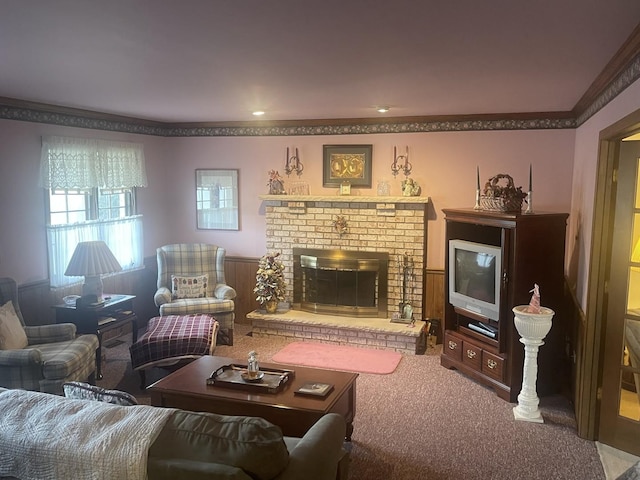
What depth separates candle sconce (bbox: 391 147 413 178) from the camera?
599cm

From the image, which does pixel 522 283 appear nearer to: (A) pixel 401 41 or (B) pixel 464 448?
(B) pixel 464 448

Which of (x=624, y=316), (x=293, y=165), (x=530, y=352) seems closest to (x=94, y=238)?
(x=293, y=165)

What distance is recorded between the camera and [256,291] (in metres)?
6.13

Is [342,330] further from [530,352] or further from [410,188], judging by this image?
[530,352]


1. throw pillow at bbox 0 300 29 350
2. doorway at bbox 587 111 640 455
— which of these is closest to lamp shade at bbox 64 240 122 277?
throw pillow at bbox 0 300 29 350

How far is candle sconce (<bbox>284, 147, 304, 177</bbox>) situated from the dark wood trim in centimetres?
310

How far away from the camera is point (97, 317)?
4.93 m

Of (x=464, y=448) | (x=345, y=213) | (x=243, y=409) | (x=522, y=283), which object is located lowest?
(x=464, y=448)

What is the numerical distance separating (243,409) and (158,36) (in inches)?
86.0

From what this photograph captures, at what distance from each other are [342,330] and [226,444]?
3.94m

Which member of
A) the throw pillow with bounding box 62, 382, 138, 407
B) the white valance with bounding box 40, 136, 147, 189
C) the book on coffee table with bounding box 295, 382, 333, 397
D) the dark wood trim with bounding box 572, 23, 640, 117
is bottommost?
the book on coffee table with bounding box 295, 382, 333, 397

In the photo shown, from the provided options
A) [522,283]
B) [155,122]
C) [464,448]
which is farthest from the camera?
[155,122]

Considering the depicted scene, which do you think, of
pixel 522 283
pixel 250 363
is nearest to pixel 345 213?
pixel 522 283

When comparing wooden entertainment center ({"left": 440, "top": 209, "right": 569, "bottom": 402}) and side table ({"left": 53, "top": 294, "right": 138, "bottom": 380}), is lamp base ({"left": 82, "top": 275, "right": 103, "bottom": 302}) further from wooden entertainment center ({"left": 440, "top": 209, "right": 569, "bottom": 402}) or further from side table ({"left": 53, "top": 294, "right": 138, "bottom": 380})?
wooden entertainment center ({"left": 440, "top": 209, "right": 569, "bottom": 402})
